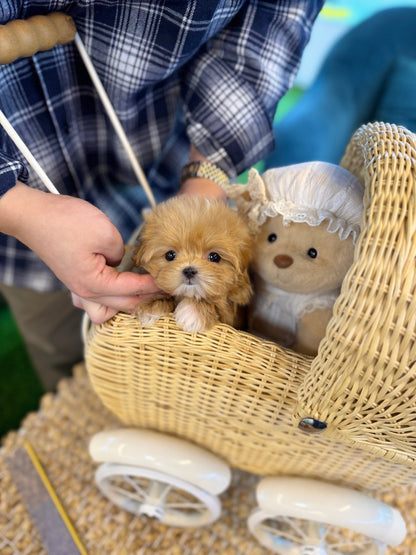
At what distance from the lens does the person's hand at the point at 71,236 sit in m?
0.60

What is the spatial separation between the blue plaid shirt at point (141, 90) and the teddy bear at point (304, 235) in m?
0.22

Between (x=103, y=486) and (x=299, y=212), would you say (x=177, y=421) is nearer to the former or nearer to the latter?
(x=103, y=486)

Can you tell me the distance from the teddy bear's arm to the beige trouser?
61cm

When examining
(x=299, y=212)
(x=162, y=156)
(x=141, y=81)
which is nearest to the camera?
(x=299, y=212)

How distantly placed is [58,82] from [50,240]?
373mm

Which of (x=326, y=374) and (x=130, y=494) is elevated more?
(x=326, y=374)

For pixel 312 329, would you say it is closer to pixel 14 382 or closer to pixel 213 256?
pixel 213 256

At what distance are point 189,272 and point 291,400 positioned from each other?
0.24 metres

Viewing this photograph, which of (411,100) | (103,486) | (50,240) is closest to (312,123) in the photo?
(411,100)

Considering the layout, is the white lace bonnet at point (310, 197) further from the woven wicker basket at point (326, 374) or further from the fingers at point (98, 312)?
the fingers at point (98, 312)

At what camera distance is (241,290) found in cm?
68

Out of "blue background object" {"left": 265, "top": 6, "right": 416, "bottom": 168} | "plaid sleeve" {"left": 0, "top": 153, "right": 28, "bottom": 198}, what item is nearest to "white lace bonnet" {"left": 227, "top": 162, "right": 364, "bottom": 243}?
"plaid sleeve" {"left": 0, "top": 153, "right": 28, "bottom": 198}

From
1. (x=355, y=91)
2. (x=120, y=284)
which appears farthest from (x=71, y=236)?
(x=355, y=91)

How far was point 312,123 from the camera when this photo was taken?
4.60ft
